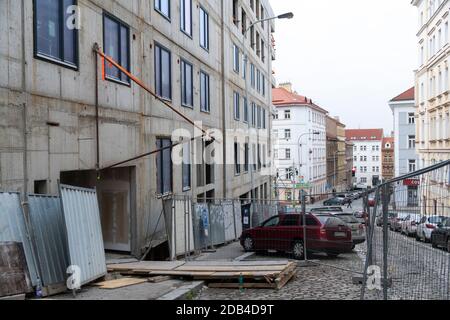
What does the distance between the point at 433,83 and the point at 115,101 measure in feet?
122

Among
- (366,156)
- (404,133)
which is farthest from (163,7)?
(366,156)

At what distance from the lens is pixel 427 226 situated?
17.6 ft

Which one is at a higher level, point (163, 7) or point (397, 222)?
point (163, 7)

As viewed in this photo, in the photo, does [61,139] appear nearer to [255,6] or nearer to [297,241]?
[297,241]

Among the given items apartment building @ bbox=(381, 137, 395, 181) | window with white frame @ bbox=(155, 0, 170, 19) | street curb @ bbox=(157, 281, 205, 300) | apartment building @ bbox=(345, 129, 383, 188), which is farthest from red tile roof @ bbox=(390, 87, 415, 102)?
apartment building @ bbox=(345, 129, 383, 188)

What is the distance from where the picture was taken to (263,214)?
2353cm

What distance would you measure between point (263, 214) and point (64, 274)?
16081mm

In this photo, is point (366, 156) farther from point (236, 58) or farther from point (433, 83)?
point (236, 58)

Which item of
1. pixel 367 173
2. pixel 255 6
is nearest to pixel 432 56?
pixel 255 6

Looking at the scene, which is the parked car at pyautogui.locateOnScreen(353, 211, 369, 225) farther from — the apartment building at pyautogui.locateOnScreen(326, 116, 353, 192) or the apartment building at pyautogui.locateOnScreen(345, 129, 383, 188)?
the apartment building at pyautogui.locateOnScreen(345, 129, 383, 188)

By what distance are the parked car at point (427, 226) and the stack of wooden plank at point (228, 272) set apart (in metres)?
3.95

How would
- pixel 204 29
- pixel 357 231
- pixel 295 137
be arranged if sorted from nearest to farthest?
pixel 357 231, pixel 204 29, pixel 295 137

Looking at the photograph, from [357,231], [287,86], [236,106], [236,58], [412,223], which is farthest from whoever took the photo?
[287,86]

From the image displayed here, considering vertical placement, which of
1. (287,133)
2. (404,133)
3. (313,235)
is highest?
(287,133)
